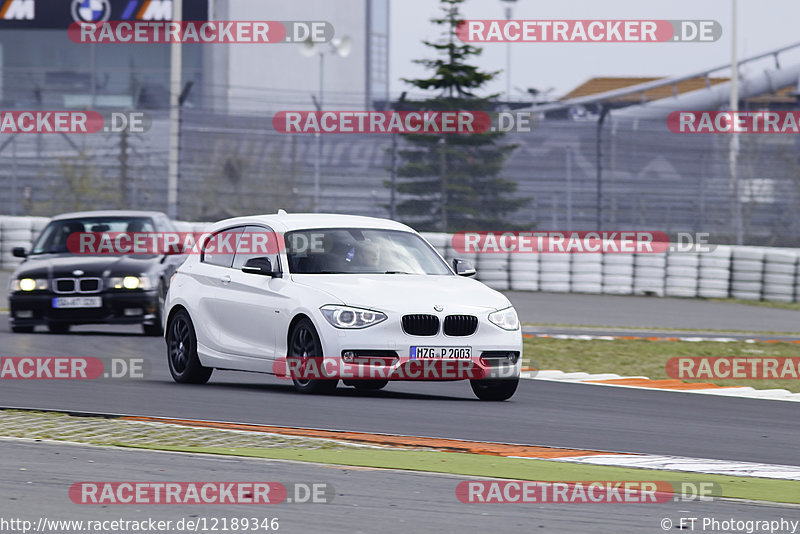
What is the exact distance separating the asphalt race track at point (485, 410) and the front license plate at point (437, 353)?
13.6 inches

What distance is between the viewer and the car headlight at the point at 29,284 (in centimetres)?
1667

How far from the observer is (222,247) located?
12625 mm

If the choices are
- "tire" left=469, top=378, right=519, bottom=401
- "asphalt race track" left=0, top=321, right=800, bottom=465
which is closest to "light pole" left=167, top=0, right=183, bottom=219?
"asphalt race track" left=0, top=321, right=800, bottom=465

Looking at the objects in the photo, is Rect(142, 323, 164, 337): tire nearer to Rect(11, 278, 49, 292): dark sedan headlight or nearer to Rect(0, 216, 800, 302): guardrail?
Rect(11, 278, 49, 292): dark sedan headlight

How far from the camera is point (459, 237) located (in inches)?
1056

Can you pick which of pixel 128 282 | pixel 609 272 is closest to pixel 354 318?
pixel 128 282

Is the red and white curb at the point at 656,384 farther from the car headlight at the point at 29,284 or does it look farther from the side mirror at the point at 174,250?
the car headlight at the point at 29,284

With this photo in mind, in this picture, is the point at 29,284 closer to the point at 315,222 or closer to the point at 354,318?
the point at 315,222

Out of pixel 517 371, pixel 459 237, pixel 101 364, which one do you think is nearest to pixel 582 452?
pixel 517 371

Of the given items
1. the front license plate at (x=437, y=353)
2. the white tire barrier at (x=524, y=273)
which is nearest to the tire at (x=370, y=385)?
the front license plate at (x=437, y=353)

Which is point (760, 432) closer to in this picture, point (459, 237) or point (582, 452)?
point (582, 452)

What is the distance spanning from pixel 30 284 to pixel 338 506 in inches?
427

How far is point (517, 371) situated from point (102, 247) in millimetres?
7473

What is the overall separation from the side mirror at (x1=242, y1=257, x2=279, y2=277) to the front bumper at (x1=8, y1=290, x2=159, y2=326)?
16.6ft
